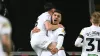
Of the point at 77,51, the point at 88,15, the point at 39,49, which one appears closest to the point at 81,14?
the point at 88,15

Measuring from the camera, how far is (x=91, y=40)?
6.18m

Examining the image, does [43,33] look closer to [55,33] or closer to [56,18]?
[55,33]

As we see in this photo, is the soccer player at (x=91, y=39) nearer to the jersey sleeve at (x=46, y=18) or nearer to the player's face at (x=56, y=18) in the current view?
the player's face at (x=56, y=18)

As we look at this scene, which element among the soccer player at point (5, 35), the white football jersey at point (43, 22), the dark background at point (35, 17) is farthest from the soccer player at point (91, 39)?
the dark background at point (35, 17)

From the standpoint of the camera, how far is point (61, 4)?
11.6 meters

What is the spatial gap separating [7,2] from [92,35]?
530 cm

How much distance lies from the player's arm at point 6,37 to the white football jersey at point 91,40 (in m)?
2.78

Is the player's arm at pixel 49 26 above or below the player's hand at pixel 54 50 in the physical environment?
above

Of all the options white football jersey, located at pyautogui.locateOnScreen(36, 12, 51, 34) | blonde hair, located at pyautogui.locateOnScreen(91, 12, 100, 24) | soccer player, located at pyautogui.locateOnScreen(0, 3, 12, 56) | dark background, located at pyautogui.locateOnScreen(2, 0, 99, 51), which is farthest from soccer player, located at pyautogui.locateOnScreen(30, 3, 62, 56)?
dark background, located at pyautogui.locateOnScreen(2, 0, 99, 51)

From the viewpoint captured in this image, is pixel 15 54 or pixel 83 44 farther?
pixel 15 54

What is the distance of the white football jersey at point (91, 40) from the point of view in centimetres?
617

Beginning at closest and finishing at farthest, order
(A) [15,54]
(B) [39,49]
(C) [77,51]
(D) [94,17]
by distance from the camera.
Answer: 1. (D) [94,17]
2. (B) [39,49]
3. (A) [15,54]
4. (C) [77,51]

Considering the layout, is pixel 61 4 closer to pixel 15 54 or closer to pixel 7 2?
pixel 7 2

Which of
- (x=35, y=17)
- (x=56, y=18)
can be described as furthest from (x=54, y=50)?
(x=35, y=17)
